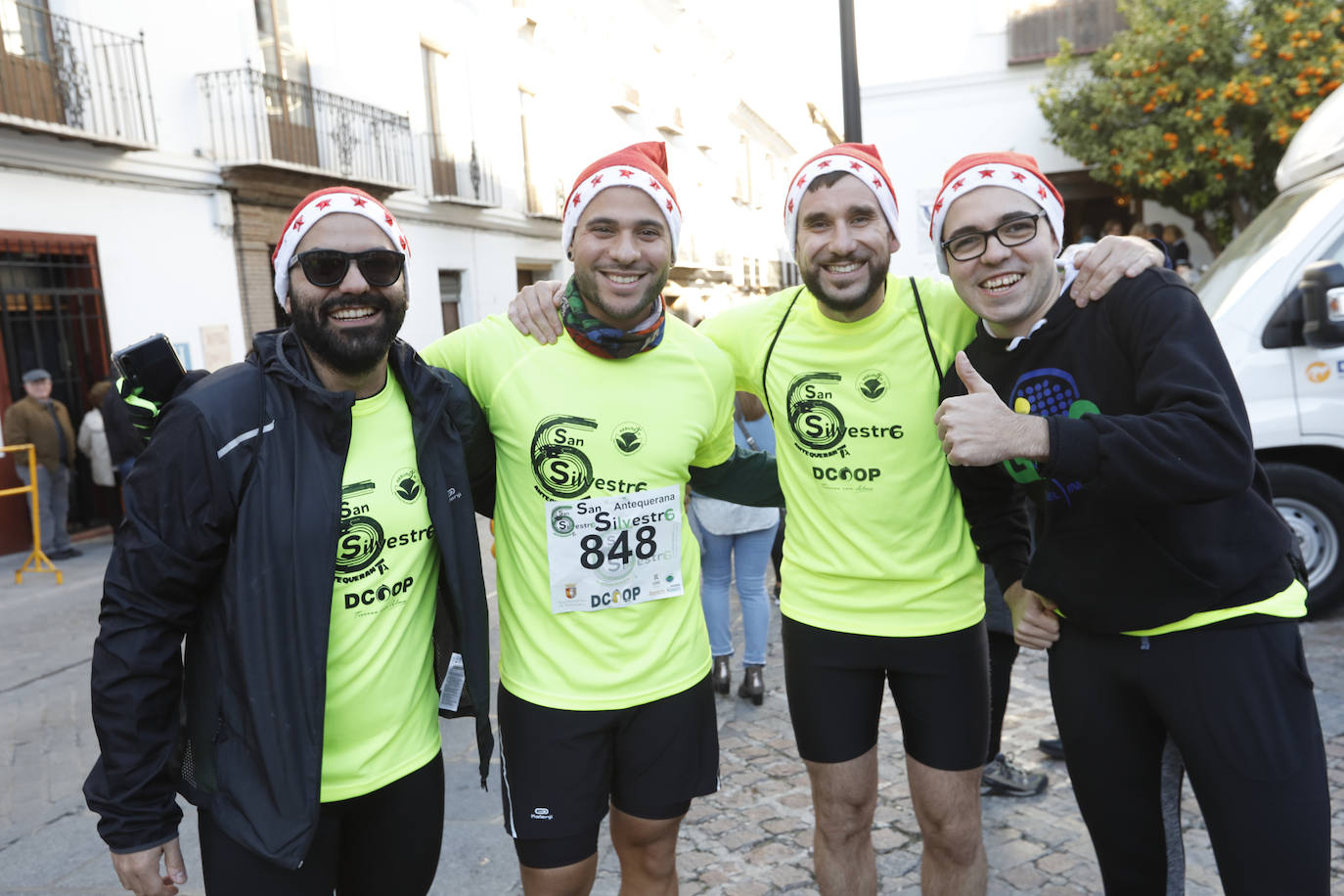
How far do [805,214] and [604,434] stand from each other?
890mm

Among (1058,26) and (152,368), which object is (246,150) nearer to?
(1058,26)

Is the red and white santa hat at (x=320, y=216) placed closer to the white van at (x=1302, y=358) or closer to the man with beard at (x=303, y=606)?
the man with beard at (x=303, y=606)

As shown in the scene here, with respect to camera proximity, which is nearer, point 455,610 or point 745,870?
point 455,610

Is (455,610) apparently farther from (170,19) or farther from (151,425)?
(170,19)

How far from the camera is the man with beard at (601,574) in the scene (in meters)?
2.40

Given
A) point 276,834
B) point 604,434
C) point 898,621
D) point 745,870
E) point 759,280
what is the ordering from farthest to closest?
point 759,280
point 745,870
point 898,621
point 604,434
point 276,834

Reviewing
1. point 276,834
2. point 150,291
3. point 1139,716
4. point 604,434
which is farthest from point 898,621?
point 150,291

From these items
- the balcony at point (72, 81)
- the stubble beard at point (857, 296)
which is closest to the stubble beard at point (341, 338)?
Result: the stubble beard at point (857, 296)

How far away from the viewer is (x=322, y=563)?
1943 millimetres

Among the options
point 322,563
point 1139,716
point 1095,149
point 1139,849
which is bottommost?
point 1139,849

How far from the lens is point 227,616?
6.29 feet

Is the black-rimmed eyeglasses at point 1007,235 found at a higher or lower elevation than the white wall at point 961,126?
lower

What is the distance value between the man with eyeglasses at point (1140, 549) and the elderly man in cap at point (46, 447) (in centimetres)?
987

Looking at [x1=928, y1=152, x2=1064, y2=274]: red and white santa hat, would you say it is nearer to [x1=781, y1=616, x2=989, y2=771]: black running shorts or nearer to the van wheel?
[x1=781, y1=616, x2=989, y2=771]: black running shorts
